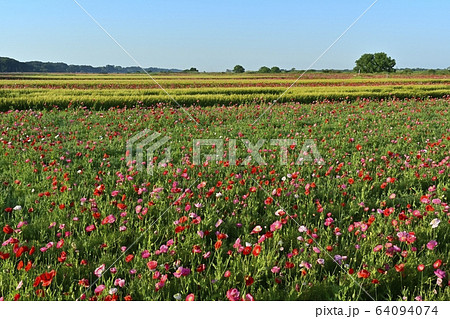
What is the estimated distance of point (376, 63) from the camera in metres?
93.2

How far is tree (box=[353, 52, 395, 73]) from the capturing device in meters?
91.1

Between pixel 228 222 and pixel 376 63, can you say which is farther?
pixel 376 63

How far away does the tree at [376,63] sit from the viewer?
91062mm

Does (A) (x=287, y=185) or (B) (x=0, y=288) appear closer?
(B) (x=0, y=288)

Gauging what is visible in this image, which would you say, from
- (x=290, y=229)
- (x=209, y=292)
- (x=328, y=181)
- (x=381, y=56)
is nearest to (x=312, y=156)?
(x=328, y=181)

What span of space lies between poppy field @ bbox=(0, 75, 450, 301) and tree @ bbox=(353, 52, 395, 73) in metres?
94.2

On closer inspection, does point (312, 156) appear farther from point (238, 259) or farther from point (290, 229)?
point (238, 259)

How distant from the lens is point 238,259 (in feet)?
9.82

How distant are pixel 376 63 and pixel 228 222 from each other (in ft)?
338

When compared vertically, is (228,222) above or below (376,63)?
below

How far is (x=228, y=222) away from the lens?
154 inches

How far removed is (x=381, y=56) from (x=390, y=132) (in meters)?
96.1

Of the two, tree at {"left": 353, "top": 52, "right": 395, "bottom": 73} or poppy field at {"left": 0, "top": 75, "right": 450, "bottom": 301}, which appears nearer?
poppy field at {"left": 0, "top": 75, "right": 450, "bottom": 301}

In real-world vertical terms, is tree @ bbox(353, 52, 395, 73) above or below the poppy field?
above
